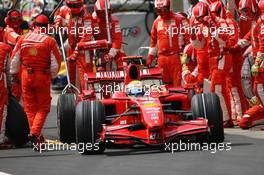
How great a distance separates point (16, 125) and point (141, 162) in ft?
12.8

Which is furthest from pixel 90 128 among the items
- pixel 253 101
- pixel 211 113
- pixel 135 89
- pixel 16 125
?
pixel 253 101

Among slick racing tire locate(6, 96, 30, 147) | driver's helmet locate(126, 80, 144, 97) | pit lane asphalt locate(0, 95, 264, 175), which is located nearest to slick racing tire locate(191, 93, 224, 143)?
pit lane asphalt locate(0, 95, 264, 175)

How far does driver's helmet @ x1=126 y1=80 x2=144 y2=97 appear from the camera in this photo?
628 inches

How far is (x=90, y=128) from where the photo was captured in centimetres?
1498

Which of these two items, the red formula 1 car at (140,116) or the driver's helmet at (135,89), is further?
the driver's helmet at (135,89)

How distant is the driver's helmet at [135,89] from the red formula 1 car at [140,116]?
0.05 ft

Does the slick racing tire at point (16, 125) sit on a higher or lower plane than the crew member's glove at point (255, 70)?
lower

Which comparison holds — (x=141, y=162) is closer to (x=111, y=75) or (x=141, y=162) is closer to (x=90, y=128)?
(x=90, y=128)

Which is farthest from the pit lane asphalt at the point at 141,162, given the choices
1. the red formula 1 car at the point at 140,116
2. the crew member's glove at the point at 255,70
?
the crew member's glove at the point at 255,70

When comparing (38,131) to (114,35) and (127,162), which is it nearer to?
(127,162)

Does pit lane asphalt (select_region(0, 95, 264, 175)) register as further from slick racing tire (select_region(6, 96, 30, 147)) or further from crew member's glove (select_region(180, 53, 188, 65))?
crew member's glove (select_region(180, 53, 188, 65))

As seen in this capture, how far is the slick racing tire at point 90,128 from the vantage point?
14977 millimetres

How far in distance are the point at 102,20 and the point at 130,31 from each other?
29.2ft

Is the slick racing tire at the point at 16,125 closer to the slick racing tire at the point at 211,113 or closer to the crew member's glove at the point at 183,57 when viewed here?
the slick racing tire at the point at 211,113
